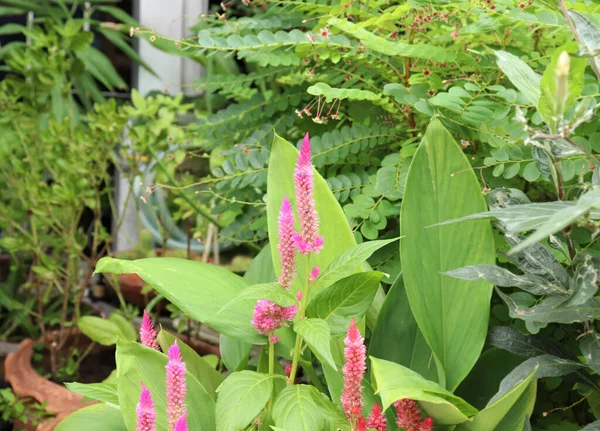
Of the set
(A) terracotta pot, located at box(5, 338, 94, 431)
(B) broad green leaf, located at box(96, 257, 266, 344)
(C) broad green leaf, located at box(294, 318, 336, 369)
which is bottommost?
(A) terracotta pot, located at box(5, 338, 94, 431)

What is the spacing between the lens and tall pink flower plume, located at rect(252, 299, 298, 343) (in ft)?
2.02

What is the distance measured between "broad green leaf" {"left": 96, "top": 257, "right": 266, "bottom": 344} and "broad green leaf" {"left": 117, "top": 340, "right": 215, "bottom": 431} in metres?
0.06

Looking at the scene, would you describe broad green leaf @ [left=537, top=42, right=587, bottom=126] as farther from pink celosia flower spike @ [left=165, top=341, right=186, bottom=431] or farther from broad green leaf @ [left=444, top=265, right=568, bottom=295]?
pink celosia flower spike @ [left=165, top=341, right=186, bottom=431]

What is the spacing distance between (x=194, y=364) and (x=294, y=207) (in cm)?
23

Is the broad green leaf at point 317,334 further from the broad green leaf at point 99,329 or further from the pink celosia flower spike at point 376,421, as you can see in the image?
the broad green leaf at point 99,329

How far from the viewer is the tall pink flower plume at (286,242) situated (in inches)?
21.5

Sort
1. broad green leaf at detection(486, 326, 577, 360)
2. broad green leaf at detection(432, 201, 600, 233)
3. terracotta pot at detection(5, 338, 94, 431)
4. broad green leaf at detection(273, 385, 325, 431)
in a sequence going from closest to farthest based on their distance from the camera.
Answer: broad green leaf at detection(432, 201, 600, 233), broad green leaf at detection(273, 385, 325, 431), broad green leaf at detection(486, 326, 577, 360), terracotta pot at detection(5, 338, 94, 431)

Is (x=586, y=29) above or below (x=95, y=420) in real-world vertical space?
above

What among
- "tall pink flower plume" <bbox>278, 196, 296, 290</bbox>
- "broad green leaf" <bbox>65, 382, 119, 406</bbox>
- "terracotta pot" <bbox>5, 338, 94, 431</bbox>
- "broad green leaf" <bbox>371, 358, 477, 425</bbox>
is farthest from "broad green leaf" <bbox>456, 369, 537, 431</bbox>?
"terracotta pot" <bbox>5, 338, 94, 431</bbox>

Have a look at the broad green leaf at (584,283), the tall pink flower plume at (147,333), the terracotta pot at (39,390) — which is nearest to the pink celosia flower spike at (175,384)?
the tall pink flower plume at (147,333)

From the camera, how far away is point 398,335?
0.75 metres

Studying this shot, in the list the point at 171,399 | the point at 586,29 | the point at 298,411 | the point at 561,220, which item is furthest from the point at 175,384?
the point at 586,29

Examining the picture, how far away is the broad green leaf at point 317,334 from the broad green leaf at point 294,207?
127 millimetres

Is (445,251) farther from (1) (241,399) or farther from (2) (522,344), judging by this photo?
(1) (241,399)
